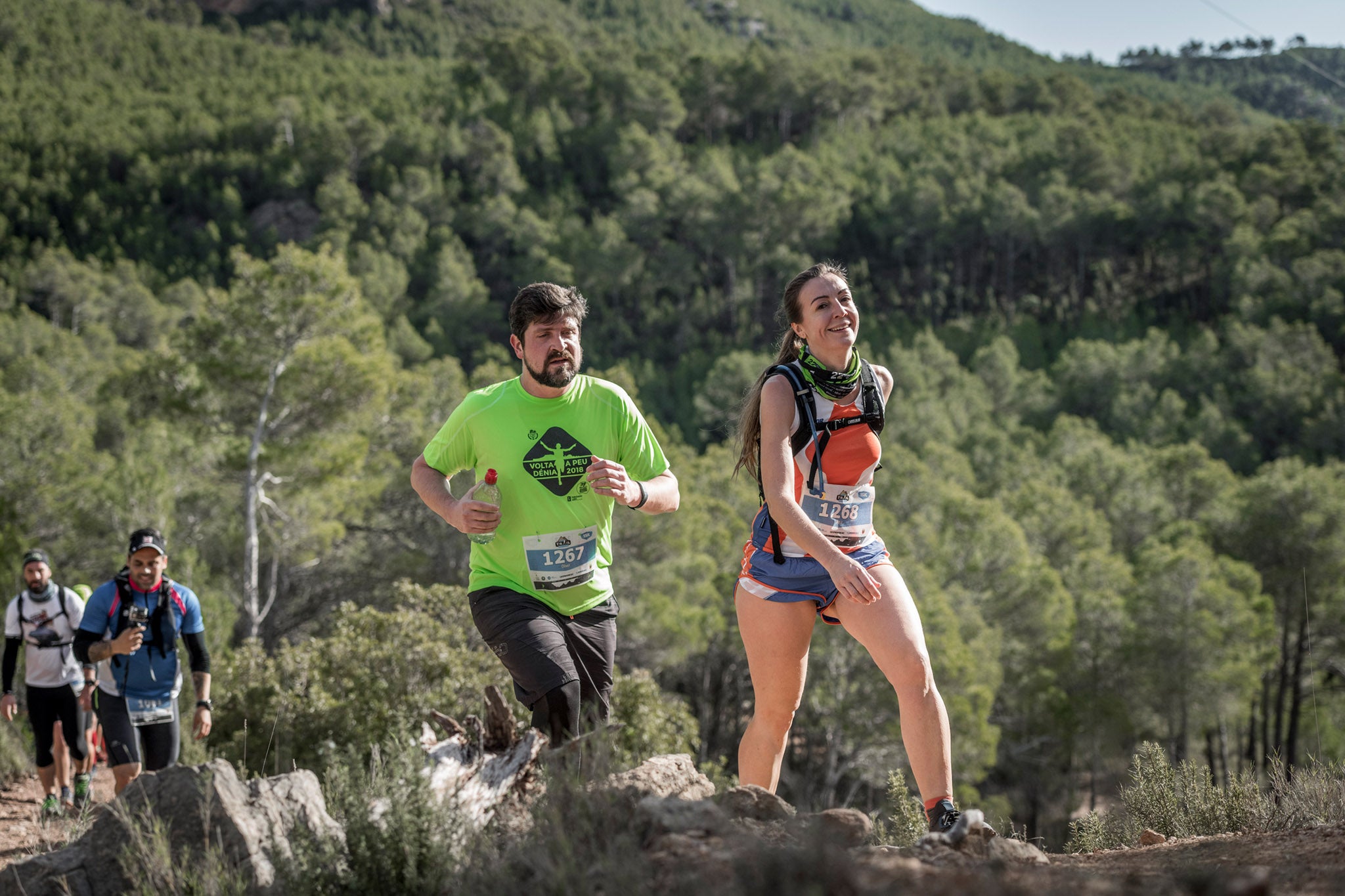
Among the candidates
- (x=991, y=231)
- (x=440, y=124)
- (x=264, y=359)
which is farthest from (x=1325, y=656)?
(x=440, y=124)

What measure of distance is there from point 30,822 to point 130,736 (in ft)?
5.21

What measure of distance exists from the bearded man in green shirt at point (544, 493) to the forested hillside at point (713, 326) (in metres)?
0.72

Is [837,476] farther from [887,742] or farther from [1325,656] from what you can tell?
[1325,656]

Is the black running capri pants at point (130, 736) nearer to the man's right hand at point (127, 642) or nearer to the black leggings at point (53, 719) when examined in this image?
the man's right hand at point (127, 642)

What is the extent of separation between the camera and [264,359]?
15594 mm

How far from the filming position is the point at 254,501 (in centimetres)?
1574

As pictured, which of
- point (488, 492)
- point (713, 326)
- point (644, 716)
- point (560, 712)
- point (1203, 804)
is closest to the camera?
point (560, 712)

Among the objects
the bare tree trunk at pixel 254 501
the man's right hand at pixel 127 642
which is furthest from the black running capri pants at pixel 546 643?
the bare tree trunk at pixel 254 501

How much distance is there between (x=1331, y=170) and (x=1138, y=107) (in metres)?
27.9

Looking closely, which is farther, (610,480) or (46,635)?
(46,635)

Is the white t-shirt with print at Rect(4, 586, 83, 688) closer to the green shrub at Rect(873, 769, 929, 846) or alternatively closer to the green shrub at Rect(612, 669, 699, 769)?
the green shrub at Rect(873, 769, 929, 846)

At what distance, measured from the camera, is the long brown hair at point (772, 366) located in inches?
133

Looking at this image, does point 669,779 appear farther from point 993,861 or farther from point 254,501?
point 254,501

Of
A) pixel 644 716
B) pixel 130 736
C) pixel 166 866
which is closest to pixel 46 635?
pixel 130 736
